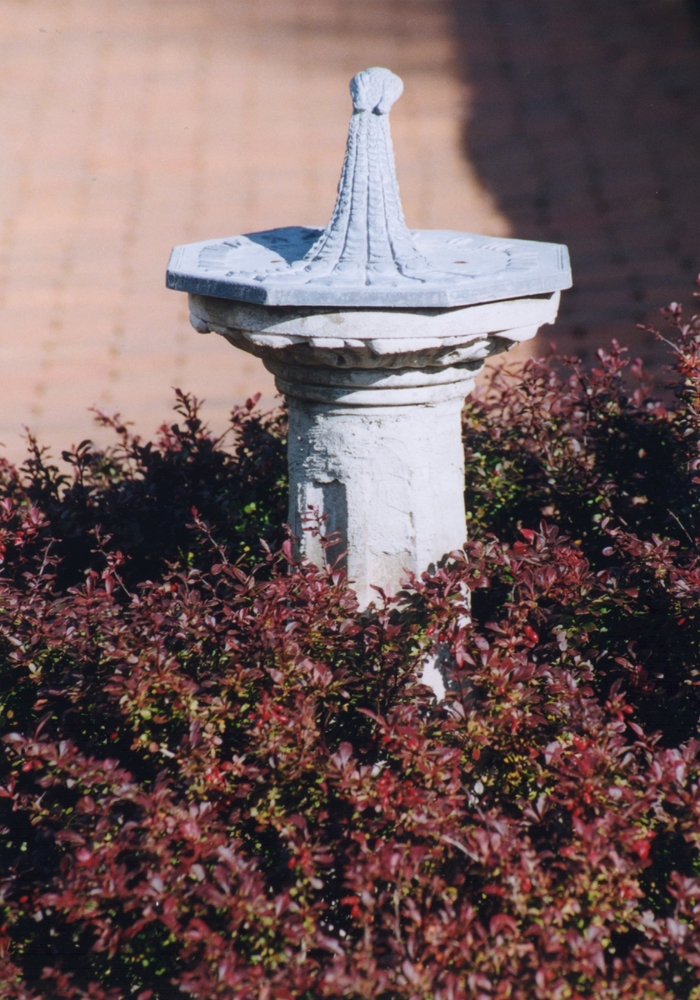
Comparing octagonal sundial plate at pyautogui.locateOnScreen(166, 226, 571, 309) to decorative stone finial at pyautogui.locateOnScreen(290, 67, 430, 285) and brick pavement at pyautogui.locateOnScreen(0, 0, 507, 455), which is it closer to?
decorative stone finial at pyautogui.locateOnScreen(290, 67, 430, 285)

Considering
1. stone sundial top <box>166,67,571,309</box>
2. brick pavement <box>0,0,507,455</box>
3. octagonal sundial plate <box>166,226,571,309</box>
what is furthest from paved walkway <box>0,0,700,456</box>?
stone sundial top <box>166,67,571,309</box>

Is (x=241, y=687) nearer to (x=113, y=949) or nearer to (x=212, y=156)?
(x=113, y=949)

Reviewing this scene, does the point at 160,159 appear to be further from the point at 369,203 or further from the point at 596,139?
the point at 369,203

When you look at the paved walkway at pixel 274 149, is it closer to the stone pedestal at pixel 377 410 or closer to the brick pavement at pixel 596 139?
the brick pavement at pixel 596 139

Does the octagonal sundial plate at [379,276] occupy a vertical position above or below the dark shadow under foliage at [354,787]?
above

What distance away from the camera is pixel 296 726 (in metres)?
1.84

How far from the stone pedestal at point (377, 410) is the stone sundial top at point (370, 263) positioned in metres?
0.05

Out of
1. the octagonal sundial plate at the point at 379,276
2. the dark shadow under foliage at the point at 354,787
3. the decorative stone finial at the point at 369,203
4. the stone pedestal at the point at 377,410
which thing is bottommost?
the dark shadow under foliage at the point at 354,787

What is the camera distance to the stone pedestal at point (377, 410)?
205cm

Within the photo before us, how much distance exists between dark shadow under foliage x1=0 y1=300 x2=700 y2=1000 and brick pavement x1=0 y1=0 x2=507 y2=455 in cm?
314

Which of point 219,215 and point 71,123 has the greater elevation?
point 71,123

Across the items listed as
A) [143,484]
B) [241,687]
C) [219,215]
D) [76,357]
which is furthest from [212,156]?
[241,687]

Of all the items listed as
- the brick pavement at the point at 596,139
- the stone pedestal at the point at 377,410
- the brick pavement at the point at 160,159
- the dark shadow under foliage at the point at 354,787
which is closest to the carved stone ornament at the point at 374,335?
the stone pedestal at the point at 377,410

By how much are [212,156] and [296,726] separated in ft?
21.6
